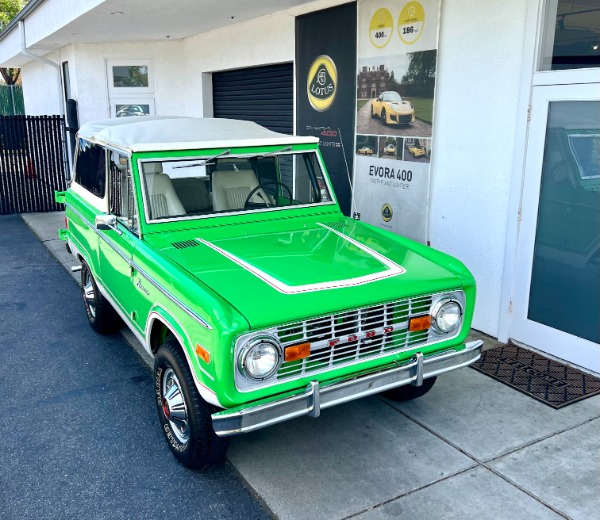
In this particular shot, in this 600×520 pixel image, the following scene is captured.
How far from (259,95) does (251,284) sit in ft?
22.6

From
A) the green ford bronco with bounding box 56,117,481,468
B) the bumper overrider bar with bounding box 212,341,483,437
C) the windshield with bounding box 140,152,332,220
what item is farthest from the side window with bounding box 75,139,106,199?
the bumper overrider bar with bounding box 212,341,483,437

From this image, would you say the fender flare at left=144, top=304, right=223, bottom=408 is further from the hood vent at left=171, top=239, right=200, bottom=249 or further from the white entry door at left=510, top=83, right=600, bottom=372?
the white entry door at left=510, top=83, right=600, bottom=372

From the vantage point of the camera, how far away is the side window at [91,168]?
503 centimetres

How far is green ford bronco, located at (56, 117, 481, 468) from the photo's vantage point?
3.09 meters

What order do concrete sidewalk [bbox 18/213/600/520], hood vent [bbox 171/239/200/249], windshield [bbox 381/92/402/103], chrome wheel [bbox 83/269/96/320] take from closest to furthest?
concrete sidewalk [bbox 18/213/600/520] < hood vent [bbox 171/239/200/249] < chrome wheel [bbox 83/269/96/320] < windshield [bbox 381/92/402/103]

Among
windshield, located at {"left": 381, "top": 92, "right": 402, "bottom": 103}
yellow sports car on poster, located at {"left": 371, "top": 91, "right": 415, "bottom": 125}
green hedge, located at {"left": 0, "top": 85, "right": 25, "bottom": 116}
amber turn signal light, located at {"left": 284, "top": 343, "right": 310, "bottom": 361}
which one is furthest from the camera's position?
green hedge, located at {"left": 0, "top": 85, "right": 25, "bottom": 116}

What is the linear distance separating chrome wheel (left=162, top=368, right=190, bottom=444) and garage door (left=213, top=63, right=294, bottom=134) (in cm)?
583

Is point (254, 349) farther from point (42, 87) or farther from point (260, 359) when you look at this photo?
point (42, 87)

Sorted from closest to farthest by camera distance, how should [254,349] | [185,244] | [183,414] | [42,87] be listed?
[254,349]
[183,414]
[185,244]
[42,87]

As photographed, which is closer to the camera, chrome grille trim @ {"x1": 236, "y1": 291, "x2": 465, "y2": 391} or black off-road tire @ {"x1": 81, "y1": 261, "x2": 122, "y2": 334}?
chrome grille trim @ {"x1": 236, "y1": 291, "x2": 465, "y2": 391}

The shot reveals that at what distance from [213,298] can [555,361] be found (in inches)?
127

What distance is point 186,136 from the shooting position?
461cm

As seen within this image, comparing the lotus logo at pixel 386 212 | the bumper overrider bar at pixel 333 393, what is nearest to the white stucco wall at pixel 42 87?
the lotus logo at pixel 386 212

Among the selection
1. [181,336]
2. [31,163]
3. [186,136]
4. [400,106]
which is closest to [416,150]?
[400,106]
